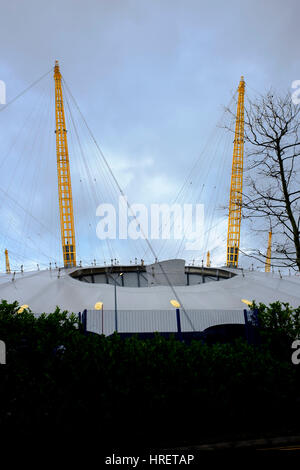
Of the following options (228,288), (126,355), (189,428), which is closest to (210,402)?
(189,428)

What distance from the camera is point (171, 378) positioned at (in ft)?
17.6

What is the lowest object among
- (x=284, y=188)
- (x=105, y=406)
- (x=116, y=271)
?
(x=116, y=271)

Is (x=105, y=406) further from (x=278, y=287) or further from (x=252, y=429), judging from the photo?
(x=278, y=287)

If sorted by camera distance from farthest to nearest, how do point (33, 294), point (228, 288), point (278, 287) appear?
point (278, 287) → point (228, 288) → point (33, 294)

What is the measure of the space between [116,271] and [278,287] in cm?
1891

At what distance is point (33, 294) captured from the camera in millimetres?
16656

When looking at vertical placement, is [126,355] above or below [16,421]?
above
